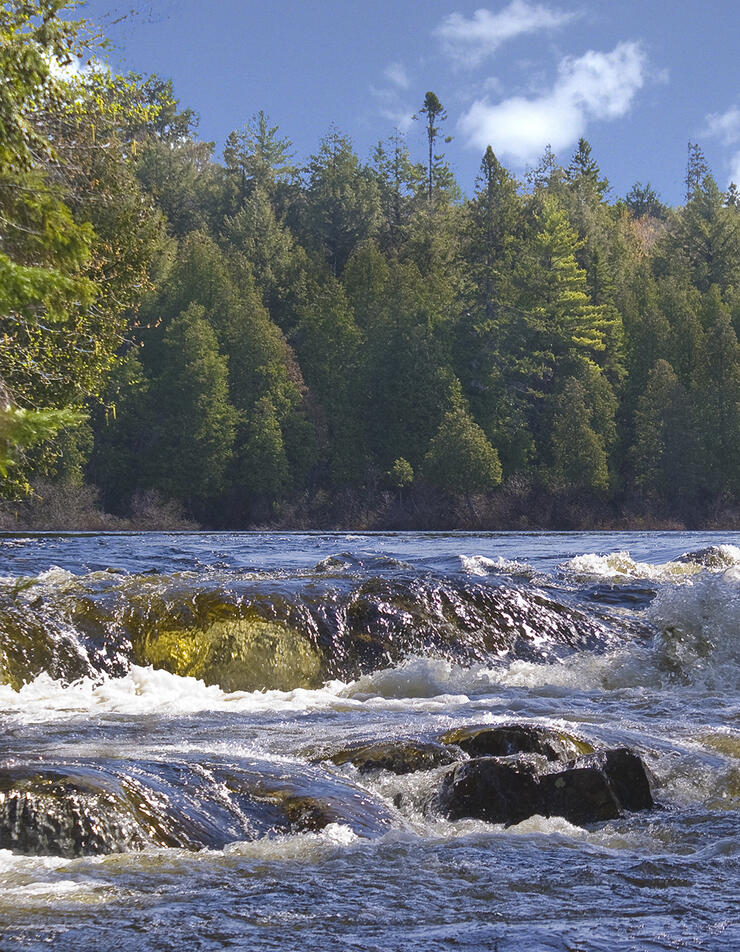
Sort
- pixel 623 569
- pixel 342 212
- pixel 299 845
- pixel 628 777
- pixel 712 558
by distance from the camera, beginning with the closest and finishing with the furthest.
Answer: pixel 299 845, pixel 628 777, pixel 623 569, pixel 712 558, pixel 342 212

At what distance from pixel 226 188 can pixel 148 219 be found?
69220mm

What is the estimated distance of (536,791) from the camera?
6.94 metres

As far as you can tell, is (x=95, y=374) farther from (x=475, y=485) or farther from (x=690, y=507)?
(x=690, y=507)

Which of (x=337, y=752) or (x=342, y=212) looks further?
(x=342, y=212)

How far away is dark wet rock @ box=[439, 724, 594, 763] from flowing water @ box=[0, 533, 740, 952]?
399 millimetres

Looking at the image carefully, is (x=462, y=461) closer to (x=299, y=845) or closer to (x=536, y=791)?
(x=536, y=791)

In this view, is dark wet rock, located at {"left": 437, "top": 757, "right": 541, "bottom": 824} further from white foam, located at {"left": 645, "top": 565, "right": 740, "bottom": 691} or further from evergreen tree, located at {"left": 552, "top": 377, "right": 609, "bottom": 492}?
evergreen tree, located at {"left": 552, "top": 377, "right": 609, "bottom": 492}

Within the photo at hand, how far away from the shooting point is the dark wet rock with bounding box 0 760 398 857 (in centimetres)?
601

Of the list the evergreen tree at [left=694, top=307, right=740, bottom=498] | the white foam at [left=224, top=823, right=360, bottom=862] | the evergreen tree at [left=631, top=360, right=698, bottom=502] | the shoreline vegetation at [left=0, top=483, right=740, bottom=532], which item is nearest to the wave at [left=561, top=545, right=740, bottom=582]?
the white foam at [left=224, top=823, right=360, bottom=862]

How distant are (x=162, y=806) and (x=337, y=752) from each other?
1.78 metres

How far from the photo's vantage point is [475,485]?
61.2 metres

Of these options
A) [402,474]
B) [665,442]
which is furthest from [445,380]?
[665,442]

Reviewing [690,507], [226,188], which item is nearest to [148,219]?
[690,507]

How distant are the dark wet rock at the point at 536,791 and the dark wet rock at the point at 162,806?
0.52 m
